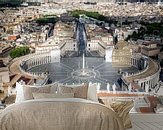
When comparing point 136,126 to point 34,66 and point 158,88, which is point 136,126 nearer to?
point 158,88

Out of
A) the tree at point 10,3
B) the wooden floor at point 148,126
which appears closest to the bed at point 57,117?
the wooden floor at point 148,126

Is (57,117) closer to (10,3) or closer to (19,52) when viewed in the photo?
(10,3)

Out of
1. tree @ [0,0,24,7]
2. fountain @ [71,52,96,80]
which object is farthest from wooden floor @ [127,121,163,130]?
tree @ [0,0,24,7]

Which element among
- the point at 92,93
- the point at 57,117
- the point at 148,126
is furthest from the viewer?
the point at 148,126

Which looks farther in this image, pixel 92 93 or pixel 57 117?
pixel 92 93

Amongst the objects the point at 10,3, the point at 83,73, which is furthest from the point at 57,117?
the point at 83,73

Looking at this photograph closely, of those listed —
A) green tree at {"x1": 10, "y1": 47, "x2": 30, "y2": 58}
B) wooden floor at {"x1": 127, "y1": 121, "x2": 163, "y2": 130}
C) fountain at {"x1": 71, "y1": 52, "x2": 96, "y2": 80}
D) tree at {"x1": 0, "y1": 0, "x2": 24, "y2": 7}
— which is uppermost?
tree at {"x1": 0, "y1": 0, "x2": 24, "y2": 7}

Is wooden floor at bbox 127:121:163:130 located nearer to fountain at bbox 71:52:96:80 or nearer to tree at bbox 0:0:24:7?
fountain at bbox 71:52:96:80
